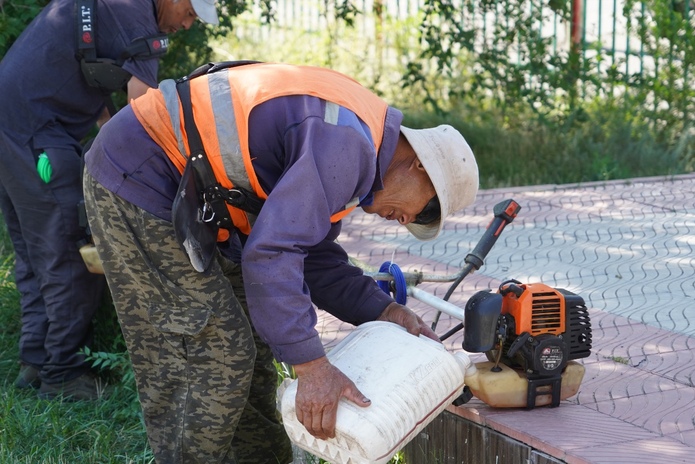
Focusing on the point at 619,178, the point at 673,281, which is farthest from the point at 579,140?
the point at 673,281

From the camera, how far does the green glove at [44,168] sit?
4.28 metres

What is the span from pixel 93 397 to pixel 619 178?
478cm

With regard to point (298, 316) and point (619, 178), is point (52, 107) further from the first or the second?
point (619, 178)

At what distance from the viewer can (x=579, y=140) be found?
8391mm

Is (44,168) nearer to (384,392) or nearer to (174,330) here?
(174,330)

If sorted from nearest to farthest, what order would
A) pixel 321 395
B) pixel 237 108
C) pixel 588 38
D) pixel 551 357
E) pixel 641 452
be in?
pixel 321 395
pixel 237 108
pixel 641 452
pixel 551 357
pixel 588 38

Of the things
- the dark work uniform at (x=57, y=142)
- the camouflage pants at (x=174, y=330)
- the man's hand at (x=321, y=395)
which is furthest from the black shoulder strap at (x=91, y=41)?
the man's hand at (x=321, y=395)

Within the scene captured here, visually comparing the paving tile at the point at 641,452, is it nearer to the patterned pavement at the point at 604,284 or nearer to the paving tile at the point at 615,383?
the patterned pavement at the point at 604,284

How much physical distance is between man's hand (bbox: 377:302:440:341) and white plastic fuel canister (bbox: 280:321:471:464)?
17cm

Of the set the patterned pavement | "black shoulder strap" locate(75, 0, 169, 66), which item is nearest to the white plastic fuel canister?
the patterned pavement

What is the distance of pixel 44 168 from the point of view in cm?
428

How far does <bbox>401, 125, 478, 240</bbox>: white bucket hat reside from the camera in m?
2.77

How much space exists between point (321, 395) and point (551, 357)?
922 mm

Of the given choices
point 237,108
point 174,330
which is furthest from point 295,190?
point 174,330
